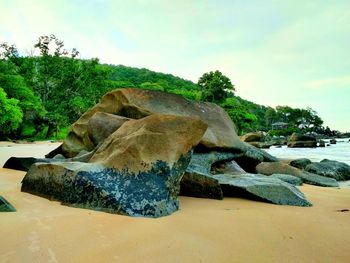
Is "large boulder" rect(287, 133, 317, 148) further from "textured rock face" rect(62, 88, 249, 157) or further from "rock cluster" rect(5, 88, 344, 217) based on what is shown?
"rock cluster" rect(5, 88, 344, 217)

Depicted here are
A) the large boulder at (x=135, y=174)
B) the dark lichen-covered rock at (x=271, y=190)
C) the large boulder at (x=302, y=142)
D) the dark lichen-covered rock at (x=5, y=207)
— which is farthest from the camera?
the large boulder at (x=302, y=142)

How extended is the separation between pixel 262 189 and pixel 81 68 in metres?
39.6

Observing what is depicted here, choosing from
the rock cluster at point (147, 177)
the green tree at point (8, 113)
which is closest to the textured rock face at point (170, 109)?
the rock cluster at point (147, 177)

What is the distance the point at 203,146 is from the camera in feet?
17.0

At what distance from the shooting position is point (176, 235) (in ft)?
7.36

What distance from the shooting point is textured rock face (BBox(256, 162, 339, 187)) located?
6.39 meters

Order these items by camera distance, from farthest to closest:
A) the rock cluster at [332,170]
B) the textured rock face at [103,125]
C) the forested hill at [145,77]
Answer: the forested hill at [145,77]
the rock cluster at [332,170]
the textured rock face at [103,125]

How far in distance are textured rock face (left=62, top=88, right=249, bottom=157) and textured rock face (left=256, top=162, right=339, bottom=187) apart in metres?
1.28

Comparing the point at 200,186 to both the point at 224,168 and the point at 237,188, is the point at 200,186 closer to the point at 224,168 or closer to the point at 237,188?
the point at 237,188

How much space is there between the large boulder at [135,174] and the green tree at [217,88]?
49026 millimetres

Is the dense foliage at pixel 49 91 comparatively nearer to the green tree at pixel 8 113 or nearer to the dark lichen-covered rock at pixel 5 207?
the green tree at pixel 8 113

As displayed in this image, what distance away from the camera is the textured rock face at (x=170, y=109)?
5.29m

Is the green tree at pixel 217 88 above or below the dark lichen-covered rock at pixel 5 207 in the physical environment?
above

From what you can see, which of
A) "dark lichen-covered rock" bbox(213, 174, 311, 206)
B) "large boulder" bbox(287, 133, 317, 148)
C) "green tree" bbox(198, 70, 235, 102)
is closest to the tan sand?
"dark lichen-covered rock" bbox(213, 174, 311, 206)
